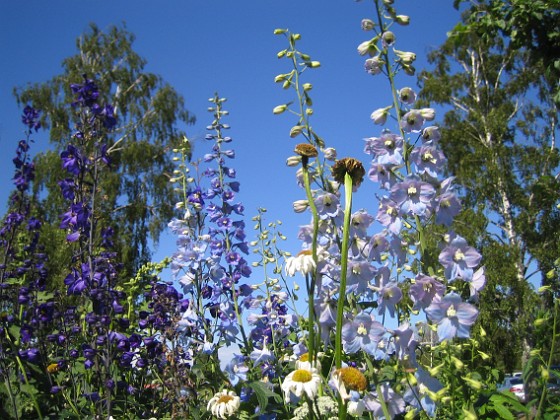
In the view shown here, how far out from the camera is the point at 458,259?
4.81ft

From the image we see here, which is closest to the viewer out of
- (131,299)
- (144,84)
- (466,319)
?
(466,319)

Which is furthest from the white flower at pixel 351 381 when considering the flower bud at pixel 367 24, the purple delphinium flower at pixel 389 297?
the flower bud at pixel 367 24

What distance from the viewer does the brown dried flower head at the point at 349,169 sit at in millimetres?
1499

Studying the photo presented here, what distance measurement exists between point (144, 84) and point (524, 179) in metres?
12.9

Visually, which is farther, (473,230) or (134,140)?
(134,140)

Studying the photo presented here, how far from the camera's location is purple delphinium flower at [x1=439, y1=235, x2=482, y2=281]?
4.78 ft

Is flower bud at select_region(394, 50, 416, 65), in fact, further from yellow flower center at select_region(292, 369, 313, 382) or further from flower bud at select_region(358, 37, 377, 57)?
yellow flower center at select_region(292, 369, 313, 382)

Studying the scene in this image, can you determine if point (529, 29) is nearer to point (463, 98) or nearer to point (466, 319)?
point (466, 319)

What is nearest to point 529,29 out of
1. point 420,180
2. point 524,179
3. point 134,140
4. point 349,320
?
point 420,180

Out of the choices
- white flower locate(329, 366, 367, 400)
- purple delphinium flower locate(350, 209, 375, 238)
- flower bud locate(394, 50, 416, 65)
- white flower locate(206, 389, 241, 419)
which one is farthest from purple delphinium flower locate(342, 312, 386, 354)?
flower bud locate(394, 50, 416, 65)

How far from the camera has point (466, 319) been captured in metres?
1.37

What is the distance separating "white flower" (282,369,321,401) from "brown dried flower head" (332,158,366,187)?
57 cm

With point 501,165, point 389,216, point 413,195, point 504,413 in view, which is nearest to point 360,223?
point 389,216

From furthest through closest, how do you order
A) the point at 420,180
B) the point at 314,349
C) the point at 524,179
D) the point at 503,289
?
the point at 524,179
the point at 503,289
the point at 420,180
the point at 314,349
